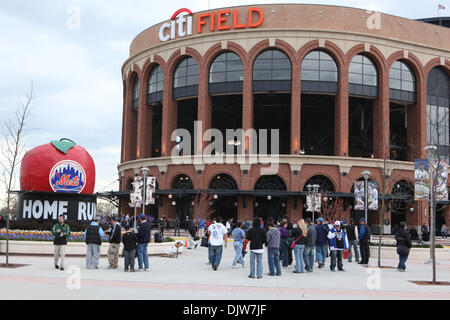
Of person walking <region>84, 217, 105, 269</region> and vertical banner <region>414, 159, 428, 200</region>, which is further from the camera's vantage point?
vertical banner <region>414, 159, 428, 200</region>

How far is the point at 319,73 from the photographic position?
4700 cm

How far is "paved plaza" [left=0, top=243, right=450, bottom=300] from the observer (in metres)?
11.0

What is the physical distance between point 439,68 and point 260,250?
45.3 m

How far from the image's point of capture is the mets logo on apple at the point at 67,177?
2159 centimetres

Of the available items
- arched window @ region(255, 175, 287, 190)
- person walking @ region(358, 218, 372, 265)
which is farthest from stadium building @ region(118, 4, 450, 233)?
person walking @ region(358, 218, 372, 265)

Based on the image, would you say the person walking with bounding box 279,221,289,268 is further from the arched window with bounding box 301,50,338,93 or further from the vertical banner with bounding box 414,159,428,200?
the arched window with bounding box 301,50,338,93

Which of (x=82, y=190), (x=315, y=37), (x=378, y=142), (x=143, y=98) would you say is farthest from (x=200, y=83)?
(x=82, y=190)

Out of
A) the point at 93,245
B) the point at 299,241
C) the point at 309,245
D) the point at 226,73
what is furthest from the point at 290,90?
the point at 93,245

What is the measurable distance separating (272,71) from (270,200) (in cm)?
1281

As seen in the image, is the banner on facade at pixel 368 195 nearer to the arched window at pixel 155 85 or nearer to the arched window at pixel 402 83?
the arched window at pixel 402 83

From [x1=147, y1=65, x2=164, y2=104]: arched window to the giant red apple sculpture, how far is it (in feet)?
102

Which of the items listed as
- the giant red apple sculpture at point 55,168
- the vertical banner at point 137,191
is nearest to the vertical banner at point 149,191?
the vertical banner at point 137,191

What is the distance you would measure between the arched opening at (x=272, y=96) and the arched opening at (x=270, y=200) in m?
6.57
